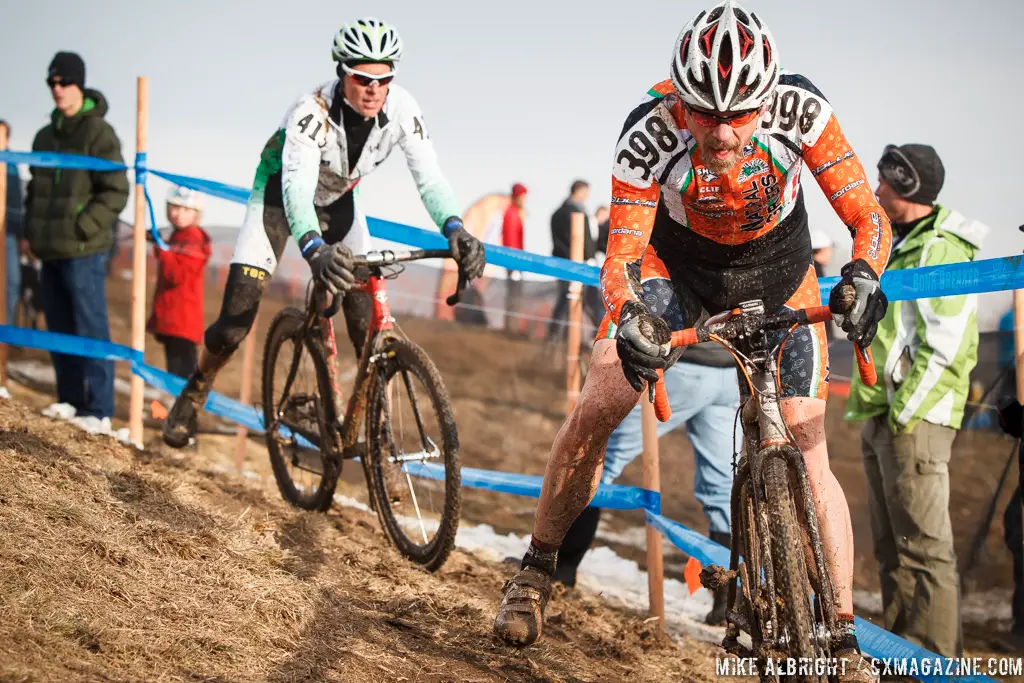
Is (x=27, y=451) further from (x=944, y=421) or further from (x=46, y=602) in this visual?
(x=944, y=421)

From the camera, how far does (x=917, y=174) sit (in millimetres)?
5926

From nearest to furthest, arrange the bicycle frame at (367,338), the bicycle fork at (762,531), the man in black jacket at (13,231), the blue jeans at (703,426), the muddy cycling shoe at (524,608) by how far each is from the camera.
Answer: the bicycle fork at (762,531)
the muddy cycling shoe at (524,608)
the bicycle frame at (367,338)
the blue jeans at (703,426)
the man in black jacket at (13,231)

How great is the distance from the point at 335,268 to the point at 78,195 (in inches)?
166

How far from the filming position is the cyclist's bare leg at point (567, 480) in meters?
4.16

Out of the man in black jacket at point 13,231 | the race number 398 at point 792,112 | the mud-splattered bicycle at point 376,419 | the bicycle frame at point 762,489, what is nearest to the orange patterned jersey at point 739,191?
the race number 398 at point 792,112

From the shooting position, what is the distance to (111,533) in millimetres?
4805

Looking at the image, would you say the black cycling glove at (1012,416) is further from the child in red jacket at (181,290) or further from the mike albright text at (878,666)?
the child in red jacket at (181,290)

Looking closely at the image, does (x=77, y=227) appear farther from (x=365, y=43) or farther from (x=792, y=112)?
(x=792, y=112)

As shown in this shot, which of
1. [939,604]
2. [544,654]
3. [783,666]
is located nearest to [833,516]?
[783,666]

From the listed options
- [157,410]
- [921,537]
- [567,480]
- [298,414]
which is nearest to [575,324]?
[298,414]

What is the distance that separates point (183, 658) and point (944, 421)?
4.01 meters

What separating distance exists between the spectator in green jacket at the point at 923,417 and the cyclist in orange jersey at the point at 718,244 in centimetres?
159

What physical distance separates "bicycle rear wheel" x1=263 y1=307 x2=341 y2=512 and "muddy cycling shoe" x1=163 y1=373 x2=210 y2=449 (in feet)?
1.46

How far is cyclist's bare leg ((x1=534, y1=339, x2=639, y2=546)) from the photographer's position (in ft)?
13.6
